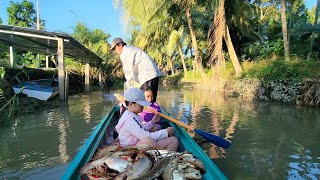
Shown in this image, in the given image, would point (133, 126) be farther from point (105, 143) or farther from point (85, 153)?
point (105, 143)

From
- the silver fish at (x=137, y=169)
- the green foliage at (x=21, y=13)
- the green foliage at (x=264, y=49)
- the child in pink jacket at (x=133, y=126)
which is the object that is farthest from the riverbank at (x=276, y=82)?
the green foliage at (x=21, y=13)

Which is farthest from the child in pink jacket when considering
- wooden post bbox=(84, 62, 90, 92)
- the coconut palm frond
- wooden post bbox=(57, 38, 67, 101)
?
wooden post bbox=(84, 62, 90, 92)

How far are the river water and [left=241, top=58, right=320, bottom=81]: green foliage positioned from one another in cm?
182

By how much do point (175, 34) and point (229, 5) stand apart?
780 centimetres

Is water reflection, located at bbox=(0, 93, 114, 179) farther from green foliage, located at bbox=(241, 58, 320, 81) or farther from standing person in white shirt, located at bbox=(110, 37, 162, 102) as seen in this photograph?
green foliage, located at bbox=(241, 58, 320, 81)

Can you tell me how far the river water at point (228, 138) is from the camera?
206 inches

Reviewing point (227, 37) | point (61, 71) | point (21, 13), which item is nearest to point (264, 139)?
point (61, 71)

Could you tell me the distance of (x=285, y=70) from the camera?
14422 millimetres

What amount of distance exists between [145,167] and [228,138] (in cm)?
497

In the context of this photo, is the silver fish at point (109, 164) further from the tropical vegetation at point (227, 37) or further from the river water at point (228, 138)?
the tropical vegetation at point (227, 37)

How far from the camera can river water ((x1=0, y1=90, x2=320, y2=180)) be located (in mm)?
5230

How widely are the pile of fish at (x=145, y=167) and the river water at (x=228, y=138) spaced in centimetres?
215

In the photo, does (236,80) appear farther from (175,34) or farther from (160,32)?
(160,32)

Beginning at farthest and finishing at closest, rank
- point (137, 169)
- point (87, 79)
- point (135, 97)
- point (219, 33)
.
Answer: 1. point (87, 79)
2. point (219, 33)
3. point (135, 97)
4. point (137, 169)
